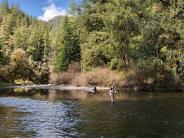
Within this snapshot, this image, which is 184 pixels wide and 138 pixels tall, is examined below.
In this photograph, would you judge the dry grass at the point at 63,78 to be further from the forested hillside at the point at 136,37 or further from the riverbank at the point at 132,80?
the riverbank at the point at 132,80

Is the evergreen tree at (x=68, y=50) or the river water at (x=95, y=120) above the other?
the evergreen tree at (x=68, y=50)

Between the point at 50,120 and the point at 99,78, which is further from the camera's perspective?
the point at 99,78

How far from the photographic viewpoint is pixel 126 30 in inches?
3073

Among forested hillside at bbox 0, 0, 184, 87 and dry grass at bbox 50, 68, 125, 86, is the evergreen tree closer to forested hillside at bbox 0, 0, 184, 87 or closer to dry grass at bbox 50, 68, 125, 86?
forested hillside at bbox 0, 0, 184, 87

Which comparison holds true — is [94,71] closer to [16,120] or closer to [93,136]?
[16,120]

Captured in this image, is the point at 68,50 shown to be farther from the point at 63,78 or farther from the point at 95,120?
the point at 95,120

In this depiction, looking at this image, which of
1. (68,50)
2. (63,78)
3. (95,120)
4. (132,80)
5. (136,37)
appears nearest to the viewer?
(95,120)

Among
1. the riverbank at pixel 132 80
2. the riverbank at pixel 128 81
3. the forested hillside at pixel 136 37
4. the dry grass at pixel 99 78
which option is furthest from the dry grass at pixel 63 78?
the riverbank at pixel 132 80

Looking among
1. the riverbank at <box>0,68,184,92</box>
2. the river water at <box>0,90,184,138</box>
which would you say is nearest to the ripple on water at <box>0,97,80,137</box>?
the river water at <box>0,90,184,138</box>

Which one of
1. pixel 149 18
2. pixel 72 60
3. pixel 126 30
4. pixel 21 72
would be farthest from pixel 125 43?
pixel 21 72

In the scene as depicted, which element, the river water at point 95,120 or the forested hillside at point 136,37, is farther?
the forested hillside at point 136,37

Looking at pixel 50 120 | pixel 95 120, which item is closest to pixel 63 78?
pixel 50 120

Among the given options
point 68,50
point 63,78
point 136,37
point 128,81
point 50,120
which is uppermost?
point 68,50

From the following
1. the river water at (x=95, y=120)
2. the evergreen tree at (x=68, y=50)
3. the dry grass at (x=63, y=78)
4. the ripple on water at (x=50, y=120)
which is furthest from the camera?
the evergreen tree at (x=68, y=50)
